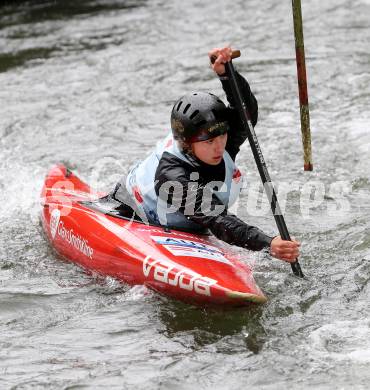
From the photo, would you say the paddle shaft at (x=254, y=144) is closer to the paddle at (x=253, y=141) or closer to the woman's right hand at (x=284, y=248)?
the paddle at (x=253, y=141)

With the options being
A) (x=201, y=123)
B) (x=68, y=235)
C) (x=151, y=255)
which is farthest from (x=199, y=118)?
(x=68, y=235)

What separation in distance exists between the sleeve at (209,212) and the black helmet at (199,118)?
281mm

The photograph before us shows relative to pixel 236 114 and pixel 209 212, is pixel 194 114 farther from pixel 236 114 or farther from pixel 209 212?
pixel 209 212

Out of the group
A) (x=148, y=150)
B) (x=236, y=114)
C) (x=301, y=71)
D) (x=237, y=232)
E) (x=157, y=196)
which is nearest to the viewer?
(x=237, y=232)

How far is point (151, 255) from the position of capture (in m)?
5.62

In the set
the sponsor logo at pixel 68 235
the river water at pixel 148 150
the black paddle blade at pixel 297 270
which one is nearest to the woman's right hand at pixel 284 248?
the river water at pixel 148 150

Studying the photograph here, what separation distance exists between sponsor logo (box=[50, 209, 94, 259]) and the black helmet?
4.17 feet

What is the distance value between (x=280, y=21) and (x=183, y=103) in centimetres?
838

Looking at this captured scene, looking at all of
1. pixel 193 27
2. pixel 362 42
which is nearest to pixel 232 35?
pixel 193 27

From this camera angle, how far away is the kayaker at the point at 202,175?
5297 millimetres

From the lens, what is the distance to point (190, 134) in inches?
213

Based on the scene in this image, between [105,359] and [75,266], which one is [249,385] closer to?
[105,359]

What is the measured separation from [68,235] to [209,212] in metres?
1.50

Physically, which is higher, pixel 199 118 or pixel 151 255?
pixel 199 118
